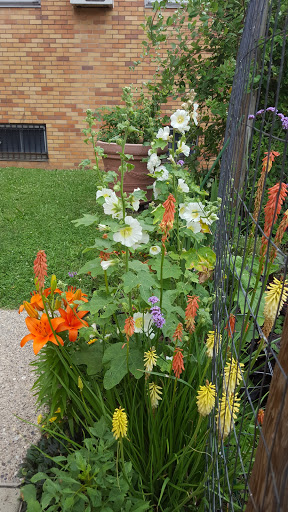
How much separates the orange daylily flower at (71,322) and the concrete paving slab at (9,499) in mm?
667

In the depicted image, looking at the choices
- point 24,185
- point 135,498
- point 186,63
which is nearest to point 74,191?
point 24,185

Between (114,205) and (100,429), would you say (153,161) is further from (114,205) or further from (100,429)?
(100,429)

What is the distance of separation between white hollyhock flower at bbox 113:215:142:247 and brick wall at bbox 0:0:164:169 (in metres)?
6.73

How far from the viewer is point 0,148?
8.20m

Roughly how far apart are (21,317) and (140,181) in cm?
224

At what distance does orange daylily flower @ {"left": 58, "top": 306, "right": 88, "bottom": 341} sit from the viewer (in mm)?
1530

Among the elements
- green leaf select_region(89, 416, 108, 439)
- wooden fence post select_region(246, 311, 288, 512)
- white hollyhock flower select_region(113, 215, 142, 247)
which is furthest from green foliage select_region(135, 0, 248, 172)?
wooden fence post select_region(246, 311, 288, 512)

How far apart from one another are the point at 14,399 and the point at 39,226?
→ 8.66ft

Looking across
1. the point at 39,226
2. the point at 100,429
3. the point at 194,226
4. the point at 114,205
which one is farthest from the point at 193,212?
the point at 39,226

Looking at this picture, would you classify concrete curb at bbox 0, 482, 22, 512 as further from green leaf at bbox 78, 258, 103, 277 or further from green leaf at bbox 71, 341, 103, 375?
green leaf at bbox 78, 258, 103, 277

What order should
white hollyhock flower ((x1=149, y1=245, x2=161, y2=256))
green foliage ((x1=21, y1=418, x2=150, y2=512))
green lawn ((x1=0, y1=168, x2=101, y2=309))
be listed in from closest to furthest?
green foliage ((x1=21, y1=418, x2=150, y2=512)) < white hollyhock flower ((x1=149, y1=245, x2=161, y2=256)) < green lawn ((x1=0, y1=168, x2=101, y2=309))

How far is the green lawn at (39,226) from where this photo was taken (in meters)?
3.42

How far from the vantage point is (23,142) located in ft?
A: 26.7

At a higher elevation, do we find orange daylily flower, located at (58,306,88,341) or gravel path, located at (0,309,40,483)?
orange daylily flower, located at (58,306,88,341)
